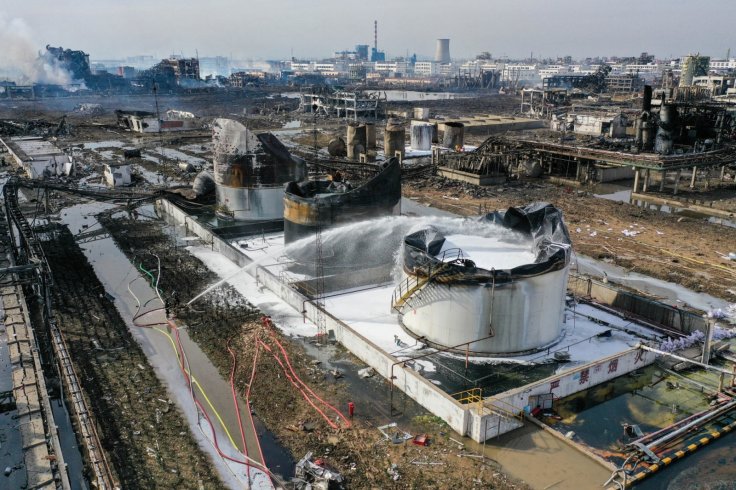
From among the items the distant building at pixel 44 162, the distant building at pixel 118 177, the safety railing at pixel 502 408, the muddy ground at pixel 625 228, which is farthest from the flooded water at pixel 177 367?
the distant building at pixel 44 162

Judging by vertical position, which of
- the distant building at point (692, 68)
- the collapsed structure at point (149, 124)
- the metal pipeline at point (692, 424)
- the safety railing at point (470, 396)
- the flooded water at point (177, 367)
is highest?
the distant building at point (692, 68)

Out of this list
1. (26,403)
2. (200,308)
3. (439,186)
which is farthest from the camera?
(439,186)

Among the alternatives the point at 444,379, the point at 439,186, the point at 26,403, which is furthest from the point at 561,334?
the point at 439,186

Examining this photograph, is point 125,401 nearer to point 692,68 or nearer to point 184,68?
point 692,68

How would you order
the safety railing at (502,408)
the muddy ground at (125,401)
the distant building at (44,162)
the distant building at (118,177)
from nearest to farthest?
the muddy ground at (125,401) → the safety railing at (502,408) → the distant building at (118,177) → the distant building at (44,162)

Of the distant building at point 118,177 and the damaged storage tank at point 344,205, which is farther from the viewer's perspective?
the distant building at point 118,177

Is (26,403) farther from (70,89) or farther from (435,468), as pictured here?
(70,89)

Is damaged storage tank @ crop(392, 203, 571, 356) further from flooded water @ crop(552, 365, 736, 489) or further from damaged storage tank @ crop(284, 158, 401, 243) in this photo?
damaged storage tank @ crop(284, 158, 401, 243)

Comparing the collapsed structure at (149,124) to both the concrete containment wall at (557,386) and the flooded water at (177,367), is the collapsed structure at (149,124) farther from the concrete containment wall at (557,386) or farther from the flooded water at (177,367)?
the concrete containment wall at (557,386)
